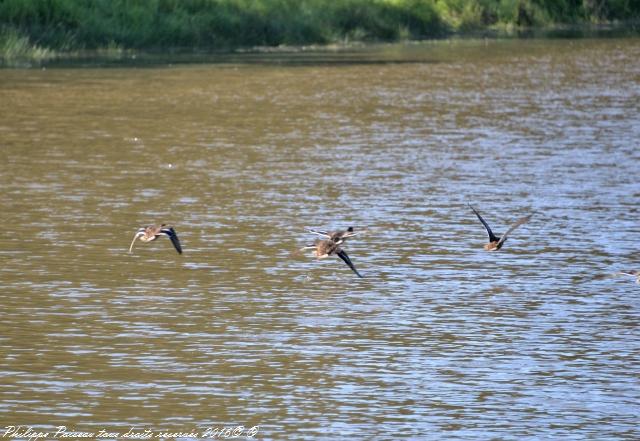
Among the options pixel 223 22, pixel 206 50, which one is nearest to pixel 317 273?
pixel 206 50

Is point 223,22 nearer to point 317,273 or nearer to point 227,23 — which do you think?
point 227,23

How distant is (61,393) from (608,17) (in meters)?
64.9

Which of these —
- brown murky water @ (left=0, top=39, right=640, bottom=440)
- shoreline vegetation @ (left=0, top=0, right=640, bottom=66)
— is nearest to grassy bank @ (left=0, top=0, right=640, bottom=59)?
shoreline vegetation @ (left=0, top=0, right=640, bottom=66)

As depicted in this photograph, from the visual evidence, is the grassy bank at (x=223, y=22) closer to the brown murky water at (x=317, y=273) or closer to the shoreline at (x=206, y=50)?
the shoreline at (x=206, y=50)

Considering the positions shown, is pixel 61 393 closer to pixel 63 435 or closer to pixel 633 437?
pixel 63 435

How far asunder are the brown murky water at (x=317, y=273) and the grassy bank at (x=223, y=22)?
12.8m

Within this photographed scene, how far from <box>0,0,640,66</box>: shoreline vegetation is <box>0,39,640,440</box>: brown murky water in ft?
41.5

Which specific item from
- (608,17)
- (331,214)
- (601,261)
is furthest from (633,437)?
(608,17)

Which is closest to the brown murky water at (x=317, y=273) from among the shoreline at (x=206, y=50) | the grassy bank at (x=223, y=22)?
the shoreline at (x=206, y=50)

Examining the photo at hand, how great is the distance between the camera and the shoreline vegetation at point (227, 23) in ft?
150

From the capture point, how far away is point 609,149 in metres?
26.8

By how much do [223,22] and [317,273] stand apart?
3670 cm

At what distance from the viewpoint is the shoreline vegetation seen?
1799 inches

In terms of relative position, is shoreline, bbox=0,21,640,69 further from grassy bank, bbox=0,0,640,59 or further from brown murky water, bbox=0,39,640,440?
brown murky water, bbox=0,39,640,440
